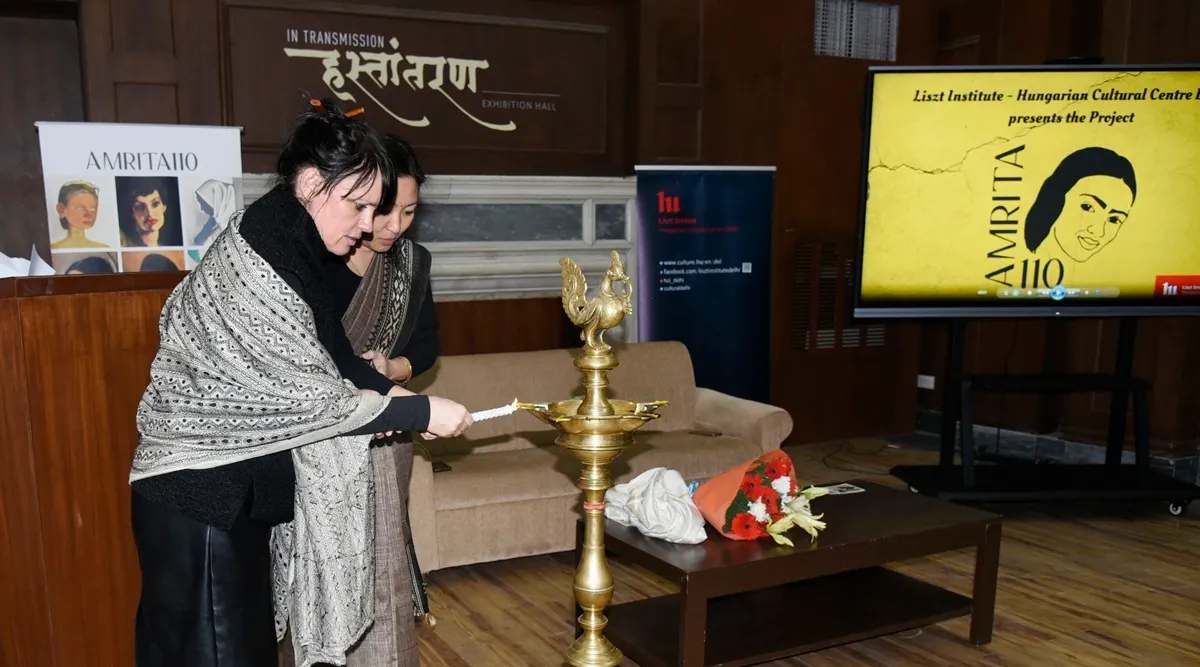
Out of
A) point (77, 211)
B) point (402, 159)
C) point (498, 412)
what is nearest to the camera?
point (498, 412)

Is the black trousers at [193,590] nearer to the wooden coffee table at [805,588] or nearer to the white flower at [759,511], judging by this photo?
the wooden coffee table at [805,588]

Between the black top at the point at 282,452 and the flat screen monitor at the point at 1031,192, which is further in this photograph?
the flat screen monitor at the point at 1031,192

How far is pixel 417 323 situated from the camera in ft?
7.75

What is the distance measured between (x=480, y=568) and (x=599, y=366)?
2.55 meters

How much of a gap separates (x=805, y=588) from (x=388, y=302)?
5.64 ft

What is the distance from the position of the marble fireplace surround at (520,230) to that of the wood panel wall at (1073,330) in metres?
2.34

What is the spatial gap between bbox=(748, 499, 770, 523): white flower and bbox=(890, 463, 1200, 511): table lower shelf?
6.42 feet

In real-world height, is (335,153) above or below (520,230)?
above

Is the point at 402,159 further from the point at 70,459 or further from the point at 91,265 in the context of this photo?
the point at 91,265

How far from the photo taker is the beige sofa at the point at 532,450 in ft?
11.4

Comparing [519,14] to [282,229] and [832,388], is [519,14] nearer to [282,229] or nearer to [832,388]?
[832,388]

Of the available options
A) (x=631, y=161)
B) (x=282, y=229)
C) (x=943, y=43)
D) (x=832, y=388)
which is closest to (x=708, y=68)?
(x=631, y=161)

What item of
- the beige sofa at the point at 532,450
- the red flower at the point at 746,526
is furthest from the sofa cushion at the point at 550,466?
the red flower at the point at 746,526

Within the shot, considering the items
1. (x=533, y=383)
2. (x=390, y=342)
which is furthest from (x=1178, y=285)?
(x=390, y=342)
